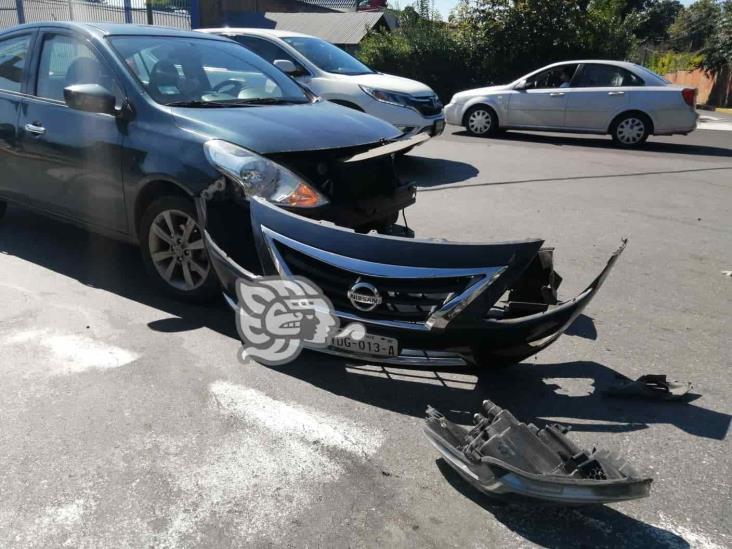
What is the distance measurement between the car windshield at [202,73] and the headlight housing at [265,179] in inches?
33.1

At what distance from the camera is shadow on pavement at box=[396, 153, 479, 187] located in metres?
9.37

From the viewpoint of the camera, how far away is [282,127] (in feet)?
14.5

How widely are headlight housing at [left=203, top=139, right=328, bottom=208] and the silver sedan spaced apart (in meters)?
10.7

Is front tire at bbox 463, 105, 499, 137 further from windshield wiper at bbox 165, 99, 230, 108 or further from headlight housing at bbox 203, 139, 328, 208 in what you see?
headlight housing at bbox 203, 139, 328, 208

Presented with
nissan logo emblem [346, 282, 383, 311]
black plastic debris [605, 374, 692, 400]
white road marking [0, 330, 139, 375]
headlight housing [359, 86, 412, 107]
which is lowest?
white road marking [0, 330, 139, 375]

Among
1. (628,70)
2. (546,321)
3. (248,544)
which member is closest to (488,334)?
(546,321)

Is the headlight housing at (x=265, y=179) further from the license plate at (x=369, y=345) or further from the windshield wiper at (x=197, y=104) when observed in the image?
the license plate at (x=369, y=345)

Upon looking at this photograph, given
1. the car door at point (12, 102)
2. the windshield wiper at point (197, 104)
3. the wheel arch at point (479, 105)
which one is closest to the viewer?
the windshield wiper at point (197, 104)

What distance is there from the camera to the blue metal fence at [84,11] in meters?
25.4

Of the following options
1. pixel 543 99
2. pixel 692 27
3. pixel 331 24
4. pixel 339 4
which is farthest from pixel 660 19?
pixel 543 99

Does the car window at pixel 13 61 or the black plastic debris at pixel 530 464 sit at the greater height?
the car window at pixel 13 61

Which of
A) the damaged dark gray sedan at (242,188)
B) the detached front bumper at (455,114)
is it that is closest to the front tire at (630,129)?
the detached front bumper at (455,114)

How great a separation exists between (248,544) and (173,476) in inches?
22.0

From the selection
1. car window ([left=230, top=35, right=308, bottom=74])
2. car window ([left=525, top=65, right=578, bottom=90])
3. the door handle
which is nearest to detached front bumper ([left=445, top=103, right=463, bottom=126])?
car window ([left=525, top=65, right=578, bottom=90])
